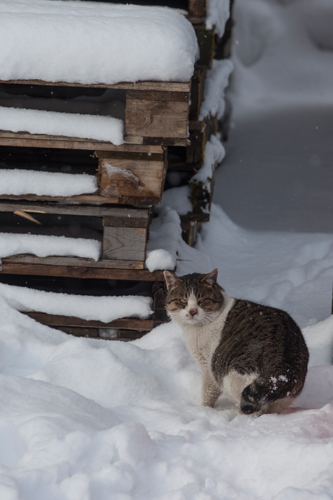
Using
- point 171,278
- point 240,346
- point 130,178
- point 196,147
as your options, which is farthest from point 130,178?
point 196,147

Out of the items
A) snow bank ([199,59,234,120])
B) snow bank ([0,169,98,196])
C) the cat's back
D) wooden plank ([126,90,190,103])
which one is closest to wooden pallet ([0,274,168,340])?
snow bank ([0,169,98,196])

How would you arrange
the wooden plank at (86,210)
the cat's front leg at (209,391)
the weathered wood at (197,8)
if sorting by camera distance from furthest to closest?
1. the weathered wood at (197,8)
2. the wooden plank at (86,210)
3. the cat's front leg at (209,391)

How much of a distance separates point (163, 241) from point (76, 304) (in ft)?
2.27

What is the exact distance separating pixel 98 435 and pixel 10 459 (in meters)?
0.25

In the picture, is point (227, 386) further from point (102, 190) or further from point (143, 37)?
point (143, 37)

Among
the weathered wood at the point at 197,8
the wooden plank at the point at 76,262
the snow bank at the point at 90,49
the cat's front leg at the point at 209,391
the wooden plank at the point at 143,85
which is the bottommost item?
the cat's front leg at the point at 209,391

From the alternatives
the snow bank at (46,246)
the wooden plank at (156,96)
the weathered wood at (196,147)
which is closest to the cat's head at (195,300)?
the snow bank at (46,246)

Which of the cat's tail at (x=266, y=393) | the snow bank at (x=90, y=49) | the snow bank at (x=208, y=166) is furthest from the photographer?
the snow bank at (x=208, y=166)

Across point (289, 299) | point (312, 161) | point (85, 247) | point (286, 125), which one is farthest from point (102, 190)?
point (286, 125)

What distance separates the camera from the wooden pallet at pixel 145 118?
251 cm

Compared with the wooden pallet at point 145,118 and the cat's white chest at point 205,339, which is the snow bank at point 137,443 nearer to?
the cat's white chest at point 205,339

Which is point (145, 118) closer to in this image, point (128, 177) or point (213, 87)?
point (128, 177)

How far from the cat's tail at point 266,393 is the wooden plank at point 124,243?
117 cm

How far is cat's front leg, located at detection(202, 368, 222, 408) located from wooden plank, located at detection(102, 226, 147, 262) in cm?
86
